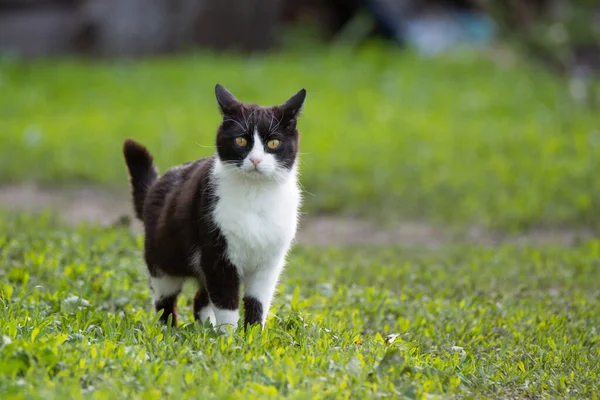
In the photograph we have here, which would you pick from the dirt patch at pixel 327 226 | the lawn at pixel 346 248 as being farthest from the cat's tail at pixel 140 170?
the dirt patch at pixel 327 226

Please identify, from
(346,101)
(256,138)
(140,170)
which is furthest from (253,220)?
(346,101)

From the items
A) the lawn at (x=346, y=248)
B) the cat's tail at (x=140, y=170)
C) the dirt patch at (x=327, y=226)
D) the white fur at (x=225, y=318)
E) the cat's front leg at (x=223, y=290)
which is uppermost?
the cat's tail at (x=140, y=170)

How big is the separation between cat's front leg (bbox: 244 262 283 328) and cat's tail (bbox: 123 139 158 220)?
3.23ft

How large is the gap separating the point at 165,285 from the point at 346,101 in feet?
29.3

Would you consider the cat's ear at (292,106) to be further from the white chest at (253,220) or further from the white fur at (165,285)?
the white fur at (165,285)

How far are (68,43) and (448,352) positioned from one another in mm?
12925

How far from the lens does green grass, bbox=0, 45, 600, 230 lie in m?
10.3

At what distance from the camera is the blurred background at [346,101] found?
10203 millimetres

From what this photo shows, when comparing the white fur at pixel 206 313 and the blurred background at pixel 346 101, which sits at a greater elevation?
the white fur at pixel 206 313

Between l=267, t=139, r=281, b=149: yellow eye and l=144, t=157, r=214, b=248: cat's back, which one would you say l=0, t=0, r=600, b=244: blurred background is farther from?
l=267, t=139, r=281, b=149: yellow eye

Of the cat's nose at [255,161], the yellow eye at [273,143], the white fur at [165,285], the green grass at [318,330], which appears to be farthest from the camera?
the white fur at [165,285]

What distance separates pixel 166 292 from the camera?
5.42 meters

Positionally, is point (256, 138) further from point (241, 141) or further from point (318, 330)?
point (318, 330)

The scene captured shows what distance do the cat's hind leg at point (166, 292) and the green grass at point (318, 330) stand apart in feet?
0.31
